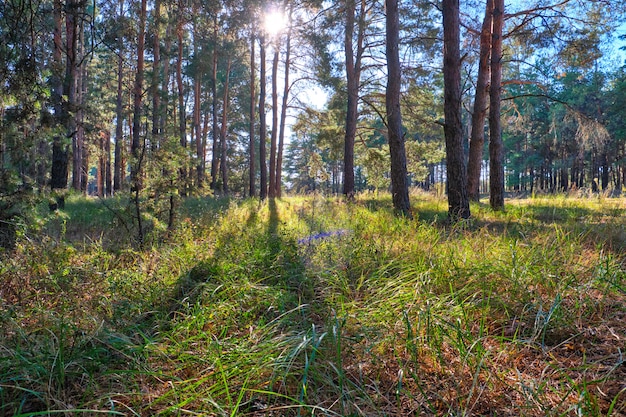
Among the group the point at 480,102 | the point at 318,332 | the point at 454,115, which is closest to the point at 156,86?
the point at 454,115

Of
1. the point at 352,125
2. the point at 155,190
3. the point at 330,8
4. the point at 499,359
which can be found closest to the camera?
the point at 499,359

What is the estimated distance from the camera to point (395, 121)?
22.6 ft

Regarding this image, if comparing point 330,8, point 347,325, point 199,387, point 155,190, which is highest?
point 330,8

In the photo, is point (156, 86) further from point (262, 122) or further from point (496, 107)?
point (496, 107)

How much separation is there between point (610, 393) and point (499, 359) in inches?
16.7

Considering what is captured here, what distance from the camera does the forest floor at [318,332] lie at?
1386mm

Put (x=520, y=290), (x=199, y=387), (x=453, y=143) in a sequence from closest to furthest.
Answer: (x=199, y=387) → (x=520, y=290) → (x=453, y=143)

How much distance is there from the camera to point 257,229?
5309 mm

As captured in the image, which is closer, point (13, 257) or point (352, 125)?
point (13, 257)

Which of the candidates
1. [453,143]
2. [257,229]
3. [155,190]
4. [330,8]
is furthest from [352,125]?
[155,190]

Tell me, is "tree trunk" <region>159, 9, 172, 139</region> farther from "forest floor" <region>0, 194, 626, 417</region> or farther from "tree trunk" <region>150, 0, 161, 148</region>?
"forest floor" <region>0, 194, 626, 417</region>

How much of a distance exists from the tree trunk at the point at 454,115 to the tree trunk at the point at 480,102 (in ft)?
12.1

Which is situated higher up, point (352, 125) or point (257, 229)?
point (352, 125)

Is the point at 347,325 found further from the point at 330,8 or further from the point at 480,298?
the point at 330,8
